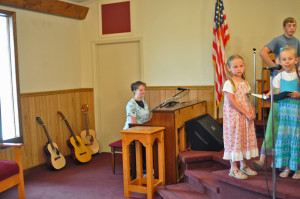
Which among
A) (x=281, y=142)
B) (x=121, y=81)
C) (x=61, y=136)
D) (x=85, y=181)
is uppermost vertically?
(x=121, y=81)

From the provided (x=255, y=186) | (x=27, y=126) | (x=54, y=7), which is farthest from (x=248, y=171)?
(x=54, y=7)

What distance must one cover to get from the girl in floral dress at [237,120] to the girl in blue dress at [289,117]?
224 mm

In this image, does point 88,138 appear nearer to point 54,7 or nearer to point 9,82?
point 9,82

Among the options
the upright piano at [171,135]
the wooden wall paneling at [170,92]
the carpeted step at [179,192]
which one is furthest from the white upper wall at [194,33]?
the carpeted step at [179,192]

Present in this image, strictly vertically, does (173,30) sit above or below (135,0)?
below

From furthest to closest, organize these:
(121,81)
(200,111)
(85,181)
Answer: (121,81), (200,111), (85,181)

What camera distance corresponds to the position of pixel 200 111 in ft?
15.0

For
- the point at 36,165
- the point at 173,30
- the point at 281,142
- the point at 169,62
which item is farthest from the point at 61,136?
the point at 281,142

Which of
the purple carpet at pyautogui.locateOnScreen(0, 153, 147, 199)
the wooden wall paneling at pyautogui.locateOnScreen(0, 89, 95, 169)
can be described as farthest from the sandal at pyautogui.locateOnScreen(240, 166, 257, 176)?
the wooden wall paneling at pyautogui.locateOnScreen(0, 89, 95, 169)

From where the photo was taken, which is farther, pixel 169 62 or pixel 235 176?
pixel 169 62

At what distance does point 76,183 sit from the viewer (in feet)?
13.6

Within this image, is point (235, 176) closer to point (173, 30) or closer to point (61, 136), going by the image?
point (173, 30)

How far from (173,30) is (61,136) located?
2.44m

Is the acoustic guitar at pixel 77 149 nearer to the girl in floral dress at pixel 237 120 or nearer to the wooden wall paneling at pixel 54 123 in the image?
the wooden wall paneling at pixel 54 123
